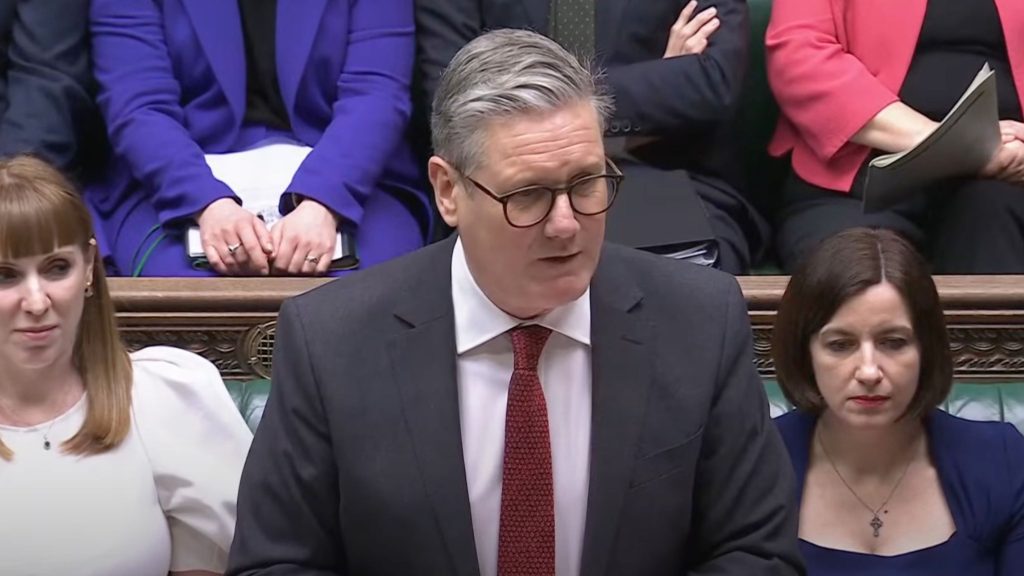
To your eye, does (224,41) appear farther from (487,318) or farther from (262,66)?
(487,318)

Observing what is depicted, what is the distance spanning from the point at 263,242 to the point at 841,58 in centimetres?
104

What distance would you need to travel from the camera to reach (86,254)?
1764 mm

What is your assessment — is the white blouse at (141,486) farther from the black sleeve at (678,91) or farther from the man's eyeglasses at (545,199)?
the black sleeve at (678,91)

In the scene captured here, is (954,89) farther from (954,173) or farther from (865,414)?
(865,414)

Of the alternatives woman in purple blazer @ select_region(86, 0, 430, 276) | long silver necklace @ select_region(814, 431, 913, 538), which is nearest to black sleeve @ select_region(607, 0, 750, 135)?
woman in purple blazer @ select_region(86, 0, 430, 276)

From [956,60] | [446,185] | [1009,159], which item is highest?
[956,60]

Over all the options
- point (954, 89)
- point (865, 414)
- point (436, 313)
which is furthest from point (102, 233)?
point (954, 89)

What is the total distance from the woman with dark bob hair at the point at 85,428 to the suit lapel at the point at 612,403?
1.83ft

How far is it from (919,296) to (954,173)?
2.22ft

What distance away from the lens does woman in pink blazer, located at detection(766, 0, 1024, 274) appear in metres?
2.48

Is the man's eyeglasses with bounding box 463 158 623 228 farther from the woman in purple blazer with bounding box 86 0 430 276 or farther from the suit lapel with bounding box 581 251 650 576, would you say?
the woman in purple blazer with bounding box 86 0 430 276

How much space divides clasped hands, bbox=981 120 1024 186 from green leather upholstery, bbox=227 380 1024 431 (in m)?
0.45

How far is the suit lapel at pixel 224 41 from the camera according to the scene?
8.22 feet

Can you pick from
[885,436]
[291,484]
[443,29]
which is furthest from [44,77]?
[885,436]
